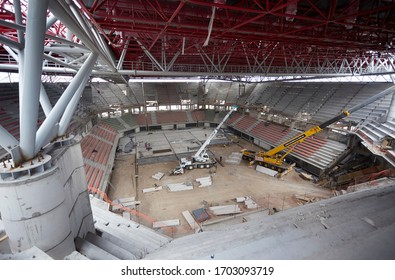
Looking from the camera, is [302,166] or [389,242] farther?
[302,166]

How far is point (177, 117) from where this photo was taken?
33.2m

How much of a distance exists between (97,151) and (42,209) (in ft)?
55.7

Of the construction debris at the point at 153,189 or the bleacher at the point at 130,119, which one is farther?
the bleacher at the point at 130,119

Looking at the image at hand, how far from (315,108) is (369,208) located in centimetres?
2204

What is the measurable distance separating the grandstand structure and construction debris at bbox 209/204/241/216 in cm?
191

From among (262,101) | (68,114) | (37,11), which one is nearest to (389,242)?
(37,11)

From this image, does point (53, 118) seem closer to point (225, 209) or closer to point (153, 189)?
point (225, 209)

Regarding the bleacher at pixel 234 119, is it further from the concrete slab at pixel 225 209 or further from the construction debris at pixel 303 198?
the concrete slab at pixel 225 209

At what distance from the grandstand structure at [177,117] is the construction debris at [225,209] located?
1.91 metres

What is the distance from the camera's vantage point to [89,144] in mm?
19375

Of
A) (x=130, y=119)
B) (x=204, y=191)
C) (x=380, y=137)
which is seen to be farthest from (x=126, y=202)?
(x=130, y=119)

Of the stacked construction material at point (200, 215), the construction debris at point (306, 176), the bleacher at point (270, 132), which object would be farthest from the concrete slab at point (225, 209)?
the bleacher at point (270, 132)

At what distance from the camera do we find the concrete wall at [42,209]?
2916 millimetres

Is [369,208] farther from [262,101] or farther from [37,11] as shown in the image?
[262,101]
